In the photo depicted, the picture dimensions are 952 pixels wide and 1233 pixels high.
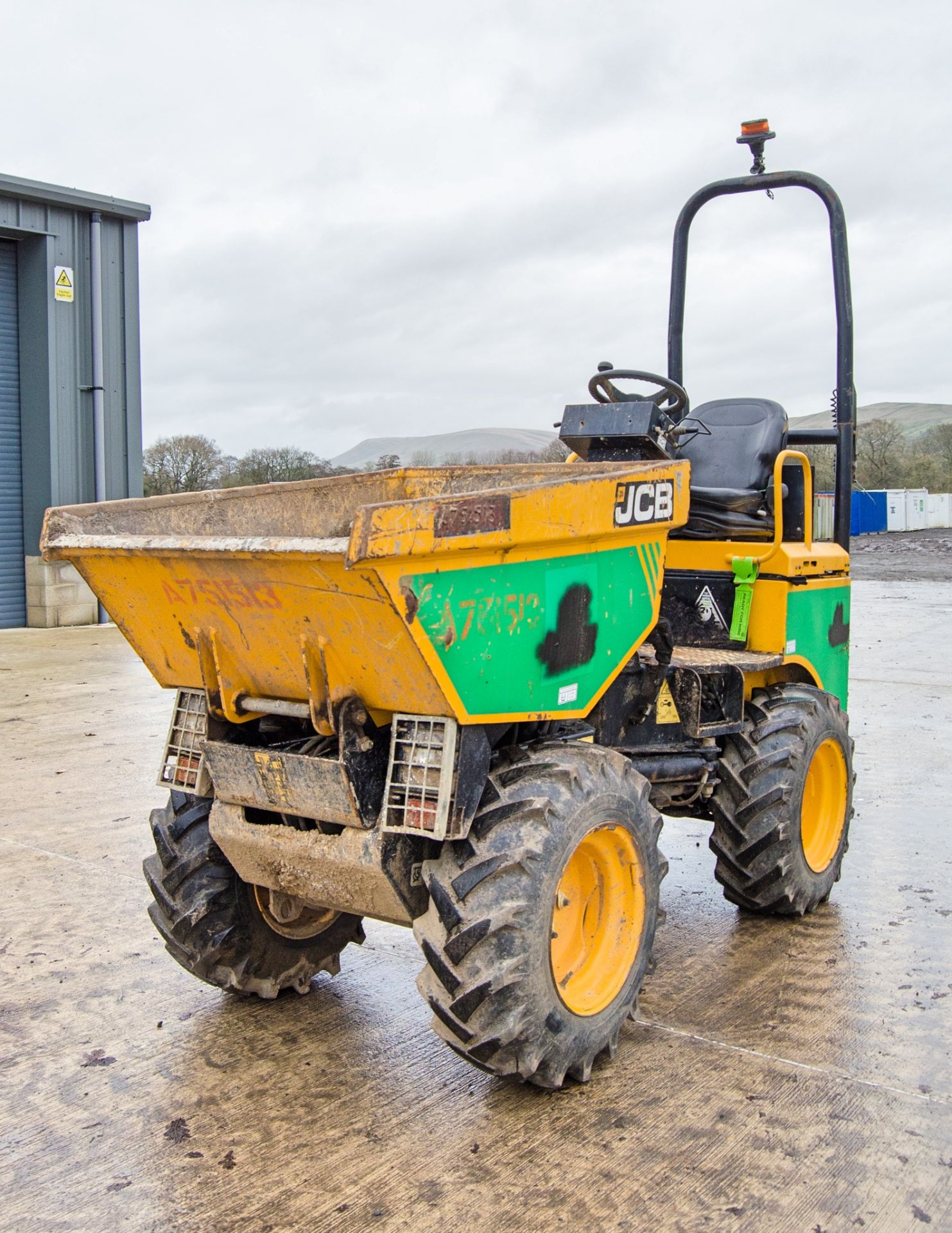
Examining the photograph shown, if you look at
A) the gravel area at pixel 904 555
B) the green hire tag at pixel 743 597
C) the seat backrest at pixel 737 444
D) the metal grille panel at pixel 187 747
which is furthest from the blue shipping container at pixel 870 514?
the metal grille panel at pixel 187 747

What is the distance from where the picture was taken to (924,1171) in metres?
3.11

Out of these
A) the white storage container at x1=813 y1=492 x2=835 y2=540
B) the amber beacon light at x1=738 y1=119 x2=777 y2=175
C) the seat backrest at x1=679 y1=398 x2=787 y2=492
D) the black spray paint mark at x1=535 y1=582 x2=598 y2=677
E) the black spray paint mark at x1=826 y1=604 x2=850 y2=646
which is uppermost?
the amber beacon light at x1=738 y1=119 x2=777 y2=175

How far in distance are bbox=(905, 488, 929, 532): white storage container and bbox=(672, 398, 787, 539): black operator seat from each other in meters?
39.4

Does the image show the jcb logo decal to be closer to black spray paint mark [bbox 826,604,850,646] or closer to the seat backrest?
the seat backrest

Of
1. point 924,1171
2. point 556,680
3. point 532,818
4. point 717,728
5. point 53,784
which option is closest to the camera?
point 924,1171

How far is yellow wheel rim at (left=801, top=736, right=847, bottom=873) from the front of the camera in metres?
5.21

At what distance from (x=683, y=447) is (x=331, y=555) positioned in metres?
3.01

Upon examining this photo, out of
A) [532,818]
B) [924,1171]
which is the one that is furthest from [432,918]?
[924,1171]

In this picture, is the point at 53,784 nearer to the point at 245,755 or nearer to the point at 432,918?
the point at 245,755

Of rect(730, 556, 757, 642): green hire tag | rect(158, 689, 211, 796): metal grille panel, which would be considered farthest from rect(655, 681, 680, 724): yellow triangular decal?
rect(158, 689, 211, 796): metal grille panel

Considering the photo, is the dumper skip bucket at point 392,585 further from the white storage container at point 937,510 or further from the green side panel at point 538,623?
the white storage container at point 937,510

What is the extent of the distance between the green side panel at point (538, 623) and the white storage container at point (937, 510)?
42.8 m

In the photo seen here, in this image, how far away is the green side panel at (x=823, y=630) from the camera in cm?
516

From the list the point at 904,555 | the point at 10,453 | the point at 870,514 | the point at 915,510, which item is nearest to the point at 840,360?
the point at 10,453
